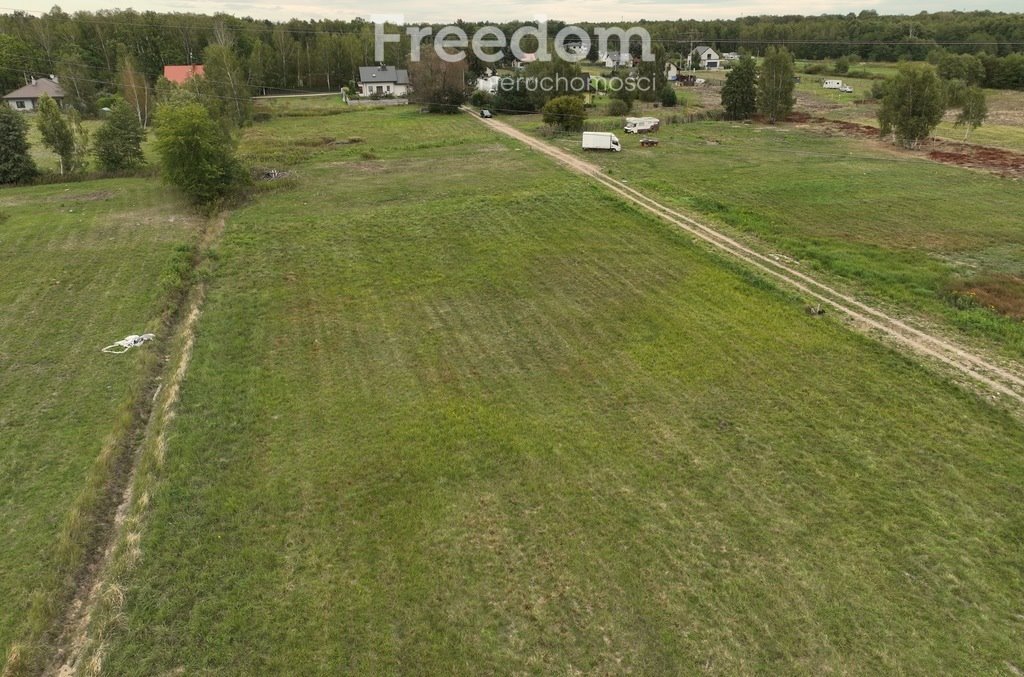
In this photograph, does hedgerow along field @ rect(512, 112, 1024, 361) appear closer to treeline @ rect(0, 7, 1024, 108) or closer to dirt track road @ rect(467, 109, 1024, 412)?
dirt track road @ rect(467, 109, 1024, 412)

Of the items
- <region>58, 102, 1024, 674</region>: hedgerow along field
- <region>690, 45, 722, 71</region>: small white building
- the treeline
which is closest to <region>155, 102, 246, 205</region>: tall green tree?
<region>58, 102, 1024, 674</region>: hedgerow along field

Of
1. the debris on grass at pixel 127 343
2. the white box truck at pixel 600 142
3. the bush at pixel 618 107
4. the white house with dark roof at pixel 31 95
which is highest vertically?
the white house with dark roof at pixel 31 95

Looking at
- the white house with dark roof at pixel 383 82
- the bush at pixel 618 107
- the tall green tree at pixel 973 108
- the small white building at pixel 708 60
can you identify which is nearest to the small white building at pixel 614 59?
the small white building at pixel 708 60

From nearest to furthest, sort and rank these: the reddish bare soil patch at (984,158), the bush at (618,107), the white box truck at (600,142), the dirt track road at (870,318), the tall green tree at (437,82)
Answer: the dirt track road at (870,318)
the reddish bare soil patch at (984,158)
the white box truck at (600,142)
the bush at (618,107)
the tall green tree at (437,82)

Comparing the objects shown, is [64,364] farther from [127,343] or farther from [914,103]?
[914,103]

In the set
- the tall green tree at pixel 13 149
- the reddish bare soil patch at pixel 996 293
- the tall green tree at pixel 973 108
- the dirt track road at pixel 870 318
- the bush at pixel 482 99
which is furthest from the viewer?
the bush at pixel 482 99

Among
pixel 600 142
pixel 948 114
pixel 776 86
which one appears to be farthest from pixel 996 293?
pixel 948 114

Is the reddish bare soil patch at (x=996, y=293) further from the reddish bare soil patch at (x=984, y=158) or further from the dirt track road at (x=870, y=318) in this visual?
the reddish bare soil patch at (x=984, y=158)
